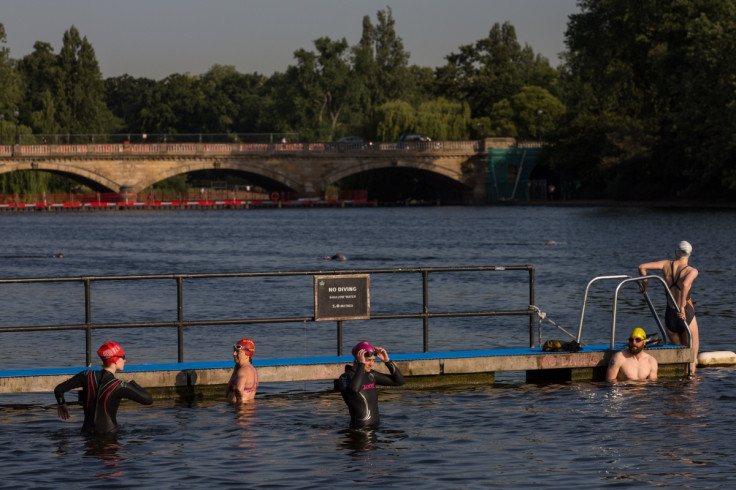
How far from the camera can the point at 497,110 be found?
13725 centimetres

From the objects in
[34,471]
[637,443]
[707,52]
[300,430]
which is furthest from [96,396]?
[707,52]

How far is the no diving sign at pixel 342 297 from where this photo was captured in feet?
59.3

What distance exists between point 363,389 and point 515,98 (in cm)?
12324

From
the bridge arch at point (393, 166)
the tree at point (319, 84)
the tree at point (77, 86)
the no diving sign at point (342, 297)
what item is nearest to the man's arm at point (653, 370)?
the no diving sign at point (342, 297)

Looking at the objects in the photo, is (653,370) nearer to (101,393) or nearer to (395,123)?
(101,393)

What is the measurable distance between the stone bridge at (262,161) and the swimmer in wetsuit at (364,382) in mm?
93888

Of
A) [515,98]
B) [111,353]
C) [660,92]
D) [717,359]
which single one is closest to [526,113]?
[515,98]

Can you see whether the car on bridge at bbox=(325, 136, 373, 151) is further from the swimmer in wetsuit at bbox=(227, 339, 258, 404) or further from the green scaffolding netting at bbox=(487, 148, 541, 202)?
the swimmer in wetsuit at bbox=(227, 339, 258, 404)

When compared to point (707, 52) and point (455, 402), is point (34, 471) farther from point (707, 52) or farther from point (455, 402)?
point (707, 52)

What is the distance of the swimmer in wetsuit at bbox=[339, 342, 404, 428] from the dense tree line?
67.3 meters

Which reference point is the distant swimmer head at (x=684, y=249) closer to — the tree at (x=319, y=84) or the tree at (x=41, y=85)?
the tree at (x=41, y=85)

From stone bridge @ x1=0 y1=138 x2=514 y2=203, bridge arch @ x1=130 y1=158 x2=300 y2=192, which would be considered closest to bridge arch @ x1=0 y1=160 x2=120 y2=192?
stone bridge @ x1=0 y1=138 x2=514 y2=203

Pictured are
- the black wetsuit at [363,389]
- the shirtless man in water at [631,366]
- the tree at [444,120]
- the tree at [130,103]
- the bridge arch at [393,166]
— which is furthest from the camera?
the tree at [130,103]

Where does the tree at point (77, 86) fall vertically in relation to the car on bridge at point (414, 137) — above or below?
above
